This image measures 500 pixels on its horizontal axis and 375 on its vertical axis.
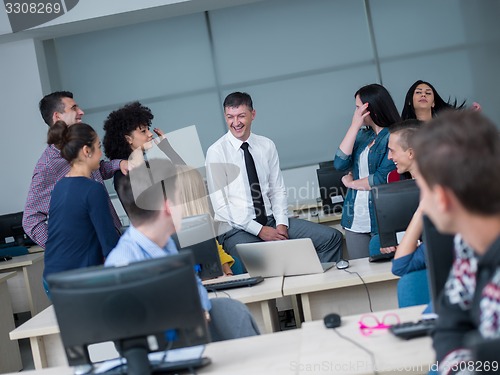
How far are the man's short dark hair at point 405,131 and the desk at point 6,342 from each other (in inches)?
128

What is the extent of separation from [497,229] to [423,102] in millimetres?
3820

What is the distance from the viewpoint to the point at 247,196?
506cm

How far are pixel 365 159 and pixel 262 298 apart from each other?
1.65 metres

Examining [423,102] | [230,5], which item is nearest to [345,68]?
[230,5]

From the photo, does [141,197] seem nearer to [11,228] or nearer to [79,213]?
[79,213]

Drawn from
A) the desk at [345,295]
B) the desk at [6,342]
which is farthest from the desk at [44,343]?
the desk at [6,342]

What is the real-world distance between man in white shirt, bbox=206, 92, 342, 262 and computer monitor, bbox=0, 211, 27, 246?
3.08m

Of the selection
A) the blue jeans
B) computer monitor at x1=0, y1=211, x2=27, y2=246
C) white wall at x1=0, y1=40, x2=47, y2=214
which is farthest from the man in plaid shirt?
white wall at x1=0, y1=40, x2=47, y2=214

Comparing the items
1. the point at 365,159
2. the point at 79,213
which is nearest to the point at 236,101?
the point at 365,159

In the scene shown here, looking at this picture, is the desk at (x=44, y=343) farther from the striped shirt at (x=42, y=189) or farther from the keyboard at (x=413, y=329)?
the keyboard at (x=413, y=329)

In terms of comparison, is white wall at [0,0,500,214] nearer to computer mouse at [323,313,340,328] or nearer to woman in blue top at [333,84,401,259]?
woman in blue top at [333,84,401,259]

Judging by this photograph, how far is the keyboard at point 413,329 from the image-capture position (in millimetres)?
2232

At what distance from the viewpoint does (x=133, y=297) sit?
7.09 ft

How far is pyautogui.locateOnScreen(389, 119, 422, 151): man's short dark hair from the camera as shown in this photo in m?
3.80
